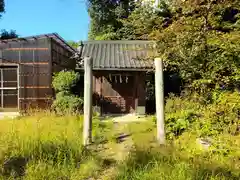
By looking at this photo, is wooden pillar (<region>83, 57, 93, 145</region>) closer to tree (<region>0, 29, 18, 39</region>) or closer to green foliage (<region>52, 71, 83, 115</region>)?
green foliage (<region>52, 71, 83, 115</region>)

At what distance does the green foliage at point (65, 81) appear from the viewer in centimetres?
1276

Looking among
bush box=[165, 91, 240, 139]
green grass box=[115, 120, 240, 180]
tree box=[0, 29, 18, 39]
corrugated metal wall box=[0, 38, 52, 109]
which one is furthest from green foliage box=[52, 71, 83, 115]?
tree box=[0, 29, 18, 39]

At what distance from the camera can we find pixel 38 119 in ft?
24.1

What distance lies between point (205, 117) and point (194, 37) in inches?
115

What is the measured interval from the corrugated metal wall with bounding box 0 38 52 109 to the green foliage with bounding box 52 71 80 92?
901 mm

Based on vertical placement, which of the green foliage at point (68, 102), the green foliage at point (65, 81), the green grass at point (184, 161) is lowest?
the green grass at point (184, 161)

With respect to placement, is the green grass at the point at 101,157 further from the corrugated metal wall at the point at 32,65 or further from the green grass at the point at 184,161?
the corrugated metal wall at the point at 32,65

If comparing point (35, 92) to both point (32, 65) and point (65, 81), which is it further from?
point (65, 81)

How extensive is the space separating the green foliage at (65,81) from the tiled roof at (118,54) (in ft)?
3.21

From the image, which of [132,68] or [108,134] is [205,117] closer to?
[108,134]

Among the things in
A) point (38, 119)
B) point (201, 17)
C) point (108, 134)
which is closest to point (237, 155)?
point (108, 134)

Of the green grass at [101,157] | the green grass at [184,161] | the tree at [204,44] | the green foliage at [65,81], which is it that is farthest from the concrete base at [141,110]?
the green grass at [184,161]

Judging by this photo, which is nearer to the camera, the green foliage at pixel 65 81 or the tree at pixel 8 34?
the green foliage at pixel 65 81

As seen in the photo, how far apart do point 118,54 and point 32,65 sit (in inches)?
160
